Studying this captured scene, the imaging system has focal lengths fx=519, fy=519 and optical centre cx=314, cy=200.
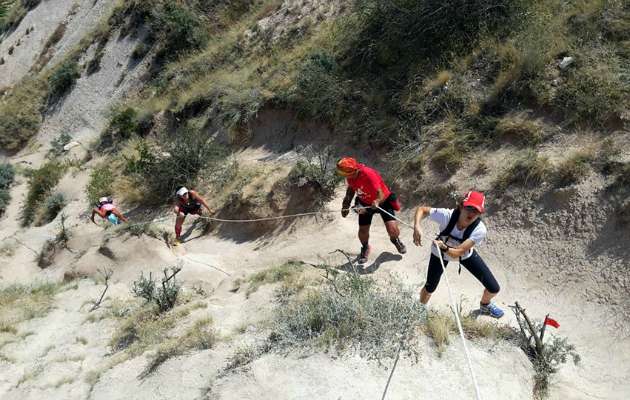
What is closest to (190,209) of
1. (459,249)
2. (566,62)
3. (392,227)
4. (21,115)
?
(392,227)

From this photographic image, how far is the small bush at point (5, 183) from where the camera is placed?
51.8 feet

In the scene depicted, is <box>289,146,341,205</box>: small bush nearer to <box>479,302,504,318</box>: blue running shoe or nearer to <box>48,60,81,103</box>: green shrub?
<box>479,302,504,318</box>: blue running shoe

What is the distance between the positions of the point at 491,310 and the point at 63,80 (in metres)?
21.0

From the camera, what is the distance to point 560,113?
7.52 meters

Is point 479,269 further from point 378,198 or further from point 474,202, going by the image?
point 378,198

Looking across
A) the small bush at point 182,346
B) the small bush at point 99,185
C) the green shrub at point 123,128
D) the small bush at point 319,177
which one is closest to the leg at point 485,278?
the small bush at point 182,346

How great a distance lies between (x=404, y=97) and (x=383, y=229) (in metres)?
2.65

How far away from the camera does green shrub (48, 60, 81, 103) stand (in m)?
21.4

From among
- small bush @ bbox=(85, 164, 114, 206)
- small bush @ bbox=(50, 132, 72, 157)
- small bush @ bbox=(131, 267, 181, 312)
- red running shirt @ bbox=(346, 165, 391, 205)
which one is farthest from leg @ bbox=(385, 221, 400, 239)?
→ small bush @ bbox=(50, 132, 72, 157)

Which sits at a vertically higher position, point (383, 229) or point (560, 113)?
point (560, 113)

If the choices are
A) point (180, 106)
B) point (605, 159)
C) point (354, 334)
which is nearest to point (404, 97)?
point (605, 159)

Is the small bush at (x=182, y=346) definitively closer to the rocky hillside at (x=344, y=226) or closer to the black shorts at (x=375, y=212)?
the rocky hillside at (x=344, y=226)

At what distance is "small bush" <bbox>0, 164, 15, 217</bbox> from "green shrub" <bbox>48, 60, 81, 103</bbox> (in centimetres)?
511

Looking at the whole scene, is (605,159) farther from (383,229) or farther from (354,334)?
(354,334)
